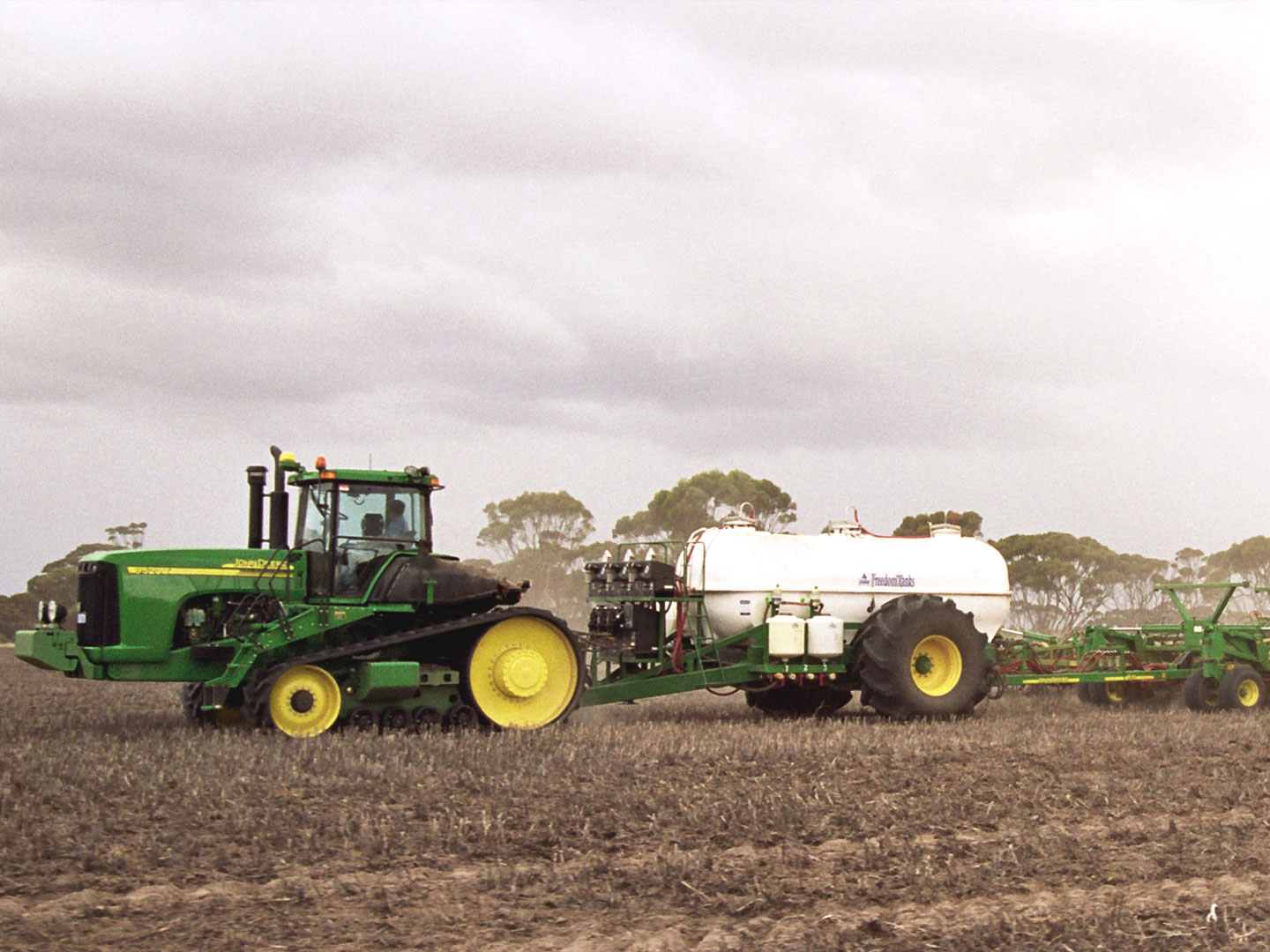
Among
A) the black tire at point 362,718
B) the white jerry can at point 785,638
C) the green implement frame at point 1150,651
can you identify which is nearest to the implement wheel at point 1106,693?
the green implement frame at point 1150,651

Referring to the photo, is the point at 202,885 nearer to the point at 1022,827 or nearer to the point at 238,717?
the point at 1022,827

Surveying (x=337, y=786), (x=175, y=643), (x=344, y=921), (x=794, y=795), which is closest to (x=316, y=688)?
(x=175, y=643)

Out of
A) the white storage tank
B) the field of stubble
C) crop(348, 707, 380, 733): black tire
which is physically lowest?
the field of stubble

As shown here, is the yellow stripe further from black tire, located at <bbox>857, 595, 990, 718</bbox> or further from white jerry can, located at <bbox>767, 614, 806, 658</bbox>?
black tire, located at <bbox>857, 595, 990, 718</bbox>

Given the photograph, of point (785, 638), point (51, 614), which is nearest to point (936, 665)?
point (785, 638)

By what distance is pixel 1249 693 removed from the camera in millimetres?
18750

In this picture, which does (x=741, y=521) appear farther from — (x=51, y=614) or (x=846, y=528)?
(x=51, y=614)

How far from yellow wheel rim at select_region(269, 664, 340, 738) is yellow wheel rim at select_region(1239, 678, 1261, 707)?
12.3 metres

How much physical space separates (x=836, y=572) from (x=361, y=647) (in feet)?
21.3

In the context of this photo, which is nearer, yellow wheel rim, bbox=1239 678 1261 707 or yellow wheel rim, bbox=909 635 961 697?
yellow wheel rim, bbox=909 635 961 697

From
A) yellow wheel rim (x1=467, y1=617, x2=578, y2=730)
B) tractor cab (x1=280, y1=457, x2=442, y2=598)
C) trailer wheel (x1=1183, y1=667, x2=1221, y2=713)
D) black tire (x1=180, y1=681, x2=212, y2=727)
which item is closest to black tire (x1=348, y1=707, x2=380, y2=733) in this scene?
yellow wheel rim (x1=467, y1=617, x2=578, y2=730)

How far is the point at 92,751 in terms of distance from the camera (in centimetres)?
1207

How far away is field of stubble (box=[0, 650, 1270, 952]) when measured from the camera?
7.17m

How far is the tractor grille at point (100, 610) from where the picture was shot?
13547 millimetres
